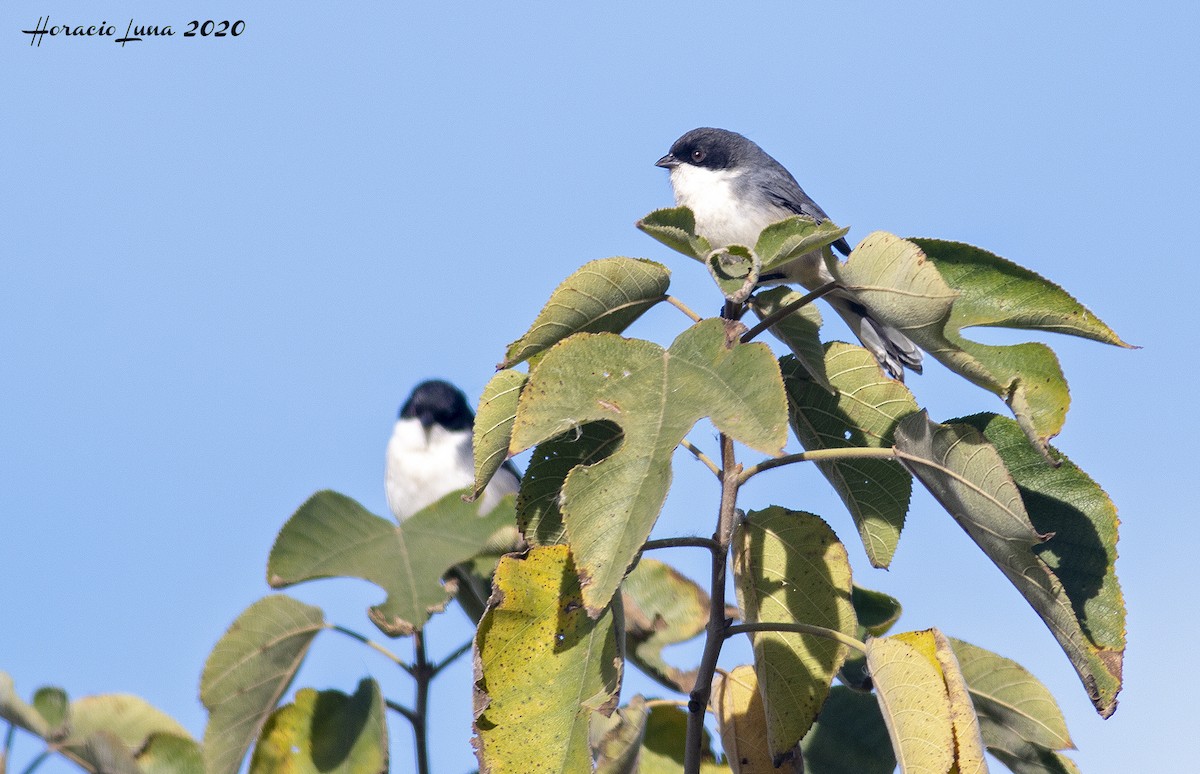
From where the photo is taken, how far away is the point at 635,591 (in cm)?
334

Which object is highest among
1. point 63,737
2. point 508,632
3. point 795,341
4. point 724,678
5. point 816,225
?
point 816,225

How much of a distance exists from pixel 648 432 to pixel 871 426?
0.87 m

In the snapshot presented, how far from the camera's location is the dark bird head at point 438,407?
9961 millimetres

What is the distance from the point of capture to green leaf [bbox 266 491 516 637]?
2965 mm

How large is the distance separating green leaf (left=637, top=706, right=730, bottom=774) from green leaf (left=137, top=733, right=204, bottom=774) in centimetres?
126

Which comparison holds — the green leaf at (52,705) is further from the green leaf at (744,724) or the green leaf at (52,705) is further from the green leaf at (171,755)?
the green leaf at (744,724)

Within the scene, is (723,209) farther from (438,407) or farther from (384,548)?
(438,407)

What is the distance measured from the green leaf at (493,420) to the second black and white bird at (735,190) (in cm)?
289

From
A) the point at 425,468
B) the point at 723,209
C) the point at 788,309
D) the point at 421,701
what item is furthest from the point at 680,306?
the point at 425,468

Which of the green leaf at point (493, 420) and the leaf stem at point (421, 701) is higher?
the green leaf at point (493, 420)

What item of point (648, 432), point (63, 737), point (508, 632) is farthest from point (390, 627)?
point (648, 432)

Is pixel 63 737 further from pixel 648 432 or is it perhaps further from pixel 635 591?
pixel 648 432

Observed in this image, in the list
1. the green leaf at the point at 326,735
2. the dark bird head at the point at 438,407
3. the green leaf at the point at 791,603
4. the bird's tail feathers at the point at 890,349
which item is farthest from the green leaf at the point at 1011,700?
the dark bird head at the point at 438,407

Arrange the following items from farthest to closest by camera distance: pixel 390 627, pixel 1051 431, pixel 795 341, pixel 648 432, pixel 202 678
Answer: pixel 390 627 → pixel 202 678 → pixel 795 341 → pixel 1051 431 → pixel 648 432
